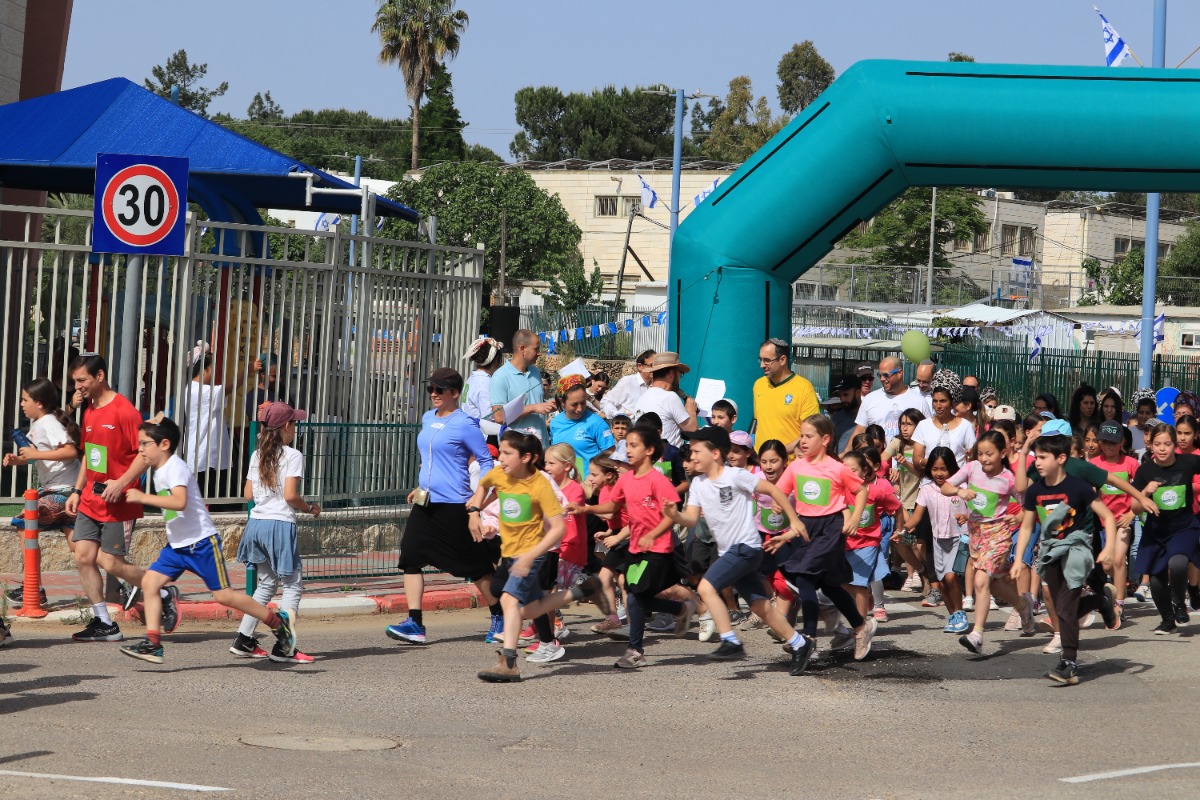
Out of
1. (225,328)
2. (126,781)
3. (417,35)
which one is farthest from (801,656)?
(417,35)

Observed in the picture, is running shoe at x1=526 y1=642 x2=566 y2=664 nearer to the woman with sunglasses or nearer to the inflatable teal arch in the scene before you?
the woman with sunglasses

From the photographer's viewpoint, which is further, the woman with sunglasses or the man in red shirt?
the woman with sunglasses

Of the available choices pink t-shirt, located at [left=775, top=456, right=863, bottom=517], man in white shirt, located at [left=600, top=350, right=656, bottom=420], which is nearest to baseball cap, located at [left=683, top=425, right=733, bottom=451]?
pink t-shirt, located at [left=775, top=456, right=863, bottom=517]

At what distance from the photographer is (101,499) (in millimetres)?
9633

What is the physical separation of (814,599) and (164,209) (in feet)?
17.3

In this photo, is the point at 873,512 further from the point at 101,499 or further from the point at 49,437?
the point at 49,437

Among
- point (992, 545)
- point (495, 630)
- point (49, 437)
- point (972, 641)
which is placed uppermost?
point (49, 437)

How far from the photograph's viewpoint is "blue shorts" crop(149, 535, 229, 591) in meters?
8.89

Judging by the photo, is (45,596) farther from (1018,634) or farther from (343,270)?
(1018,634)

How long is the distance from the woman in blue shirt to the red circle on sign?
10.2 ft

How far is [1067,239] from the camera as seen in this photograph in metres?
70.1

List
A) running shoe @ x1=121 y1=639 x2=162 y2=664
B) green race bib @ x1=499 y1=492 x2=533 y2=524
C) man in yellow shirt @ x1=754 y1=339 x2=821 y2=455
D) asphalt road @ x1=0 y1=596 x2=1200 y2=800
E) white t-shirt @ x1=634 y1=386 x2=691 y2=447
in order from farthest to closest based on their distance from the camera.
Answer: man in yellow shirt @ x1=754 y1=339 x2=821 y2=455 → white t-shirt @ x1=634 y1=386 x2=691 y2=447 → green race bib @ x1=499 y1=492 x2=533 y2=524 → running shoe @ x1=121 y1=639 x2=162 y2=664 → asphalt road @ x1=0 y1=596 x2=1200 y2=800

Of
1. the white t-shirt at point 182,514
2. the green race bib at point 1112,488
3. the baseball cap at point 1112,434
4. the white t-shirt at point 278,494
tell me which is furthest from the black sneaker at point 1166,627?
the white t-shirt at point 182,514

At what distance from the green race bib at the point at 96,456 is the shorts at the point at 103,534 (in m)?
0.32
